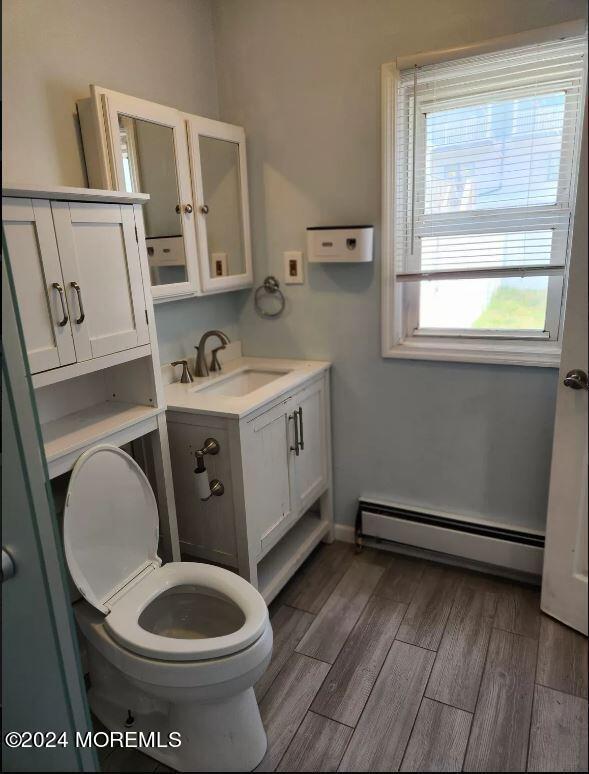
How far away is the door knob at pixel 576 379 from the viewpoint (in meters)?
1.46

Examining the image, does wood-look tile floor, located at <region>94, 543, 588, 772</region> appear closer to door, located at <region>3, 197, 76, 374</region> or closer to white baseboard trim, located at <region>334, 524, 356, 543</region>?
white baseboard trim, located at <region>334, 524, 356, 543</region>

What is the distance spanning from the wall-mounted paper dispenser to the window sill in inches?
15.8

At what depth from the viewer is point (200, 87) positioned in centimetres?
211

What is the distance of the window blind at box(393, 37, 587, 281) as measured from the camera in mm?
1698

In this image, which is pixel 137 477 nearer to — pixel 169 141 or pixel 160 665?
pixel 160 665

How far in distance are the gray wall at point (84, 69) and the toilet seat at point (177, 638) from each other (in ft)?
2.85

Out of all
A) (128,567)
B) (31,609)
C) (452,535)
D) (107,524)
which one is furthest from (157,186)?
(452,535)

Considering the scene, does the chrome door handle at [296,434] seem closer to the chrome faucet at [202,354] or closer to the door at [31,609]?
the chrome faucet at [202,354]

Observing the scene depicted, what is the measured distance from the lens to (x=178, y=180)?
1.85 metres

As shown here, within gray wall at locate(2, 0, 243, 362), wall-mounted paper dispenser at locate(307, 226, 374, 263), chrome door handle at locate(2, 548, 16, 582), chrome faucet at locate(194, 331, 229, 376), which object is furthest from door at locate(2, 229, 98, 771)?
wall-mounted paper dispenser at locate(307, 226, 374, 263)

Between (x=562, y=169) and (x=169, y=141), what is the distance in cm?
135

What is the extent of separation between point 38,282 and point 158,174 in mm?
720

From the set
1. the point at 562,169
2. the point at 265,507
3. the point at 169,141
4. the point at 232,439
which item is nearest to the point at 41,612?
the point at 232,439

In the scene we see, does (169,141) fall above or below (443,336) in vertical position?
above
